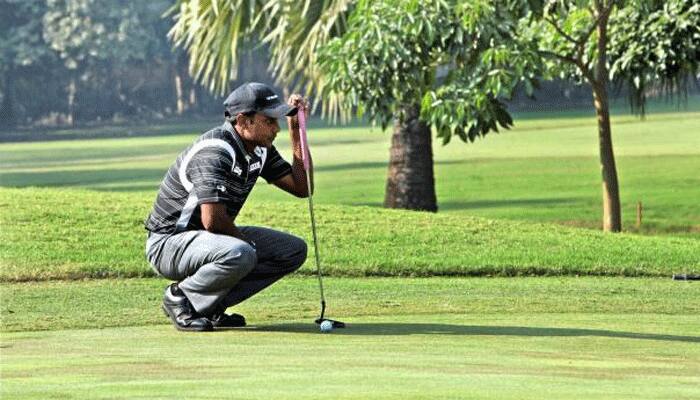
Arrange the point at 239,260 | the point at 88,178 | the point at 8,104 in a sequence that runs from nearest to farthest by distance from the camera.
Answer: the point at 239,260
the point at 88,178
the point at 8,104

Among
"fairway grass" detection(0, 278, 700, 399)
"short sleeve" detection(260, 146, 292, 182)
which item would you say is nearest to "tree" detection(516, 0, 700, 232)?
"fairway grass" detection(0, 278, 700, 399)

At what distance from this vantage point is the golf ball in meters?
9.16

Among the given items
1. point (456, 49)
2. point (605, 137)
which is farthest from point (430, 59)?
point (605, 137)

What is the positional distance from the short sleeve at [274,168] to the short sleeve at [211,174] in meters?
0.62

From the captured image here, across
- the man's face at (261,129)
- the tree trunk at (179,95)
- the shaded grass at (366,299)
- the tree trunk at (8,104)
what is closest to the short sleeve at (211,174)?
the man's face at (261,129)

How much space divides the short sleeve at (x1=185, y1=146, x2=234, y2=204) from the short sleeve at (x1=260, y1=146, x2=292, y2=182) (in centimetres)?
62

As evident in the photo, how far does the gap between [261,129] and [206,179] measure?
41 centimetres

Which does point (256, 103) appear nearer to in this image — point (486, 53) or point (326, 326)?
point (326, 326)

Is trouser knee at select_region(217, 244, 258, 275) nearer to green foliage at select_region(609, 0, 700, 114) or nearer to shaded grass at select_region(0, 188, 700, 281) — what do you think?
shaded grass at select_region(0, 188, 700, 281)

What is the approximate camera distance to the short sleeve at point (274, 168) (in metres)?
9.64

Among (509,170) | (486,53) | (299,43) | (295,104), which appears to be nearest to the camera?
(295,104)

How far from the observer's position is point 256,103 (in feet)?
29.8

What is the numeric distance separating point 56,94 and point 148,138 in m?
29.1

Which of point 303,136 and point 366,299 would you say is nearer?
point 303,136
